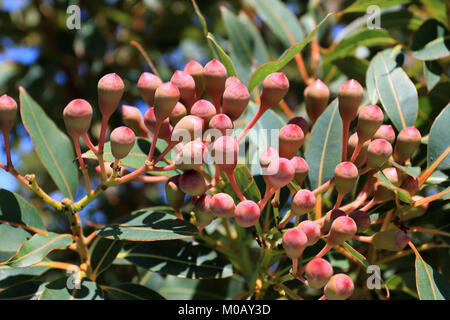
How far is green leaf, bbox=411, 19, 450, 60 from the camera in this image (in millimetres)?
1416

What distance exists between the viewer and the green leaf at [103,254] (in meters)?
1.28

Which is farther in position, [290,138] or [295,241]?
[290,138]

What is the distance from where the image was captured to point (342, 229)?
3.04ft

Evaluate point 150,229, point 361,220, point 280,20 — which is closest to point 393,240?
point 361,220

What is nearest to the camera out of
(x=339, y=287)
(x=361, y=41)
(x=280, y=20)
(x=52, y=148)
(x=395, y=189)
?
(x=339, y=287)

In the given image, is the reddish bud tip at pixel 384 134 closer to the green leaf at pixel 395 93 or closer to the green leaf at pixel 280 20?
the green leaf at pixel 395 93

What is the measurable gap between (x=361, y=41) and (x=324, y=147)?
519 millimetres

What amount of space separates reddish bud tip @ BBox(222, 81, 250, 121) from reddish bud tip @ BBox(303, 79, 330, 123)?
0.19 m

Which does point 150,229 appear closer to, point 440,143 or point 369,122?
point 369,122

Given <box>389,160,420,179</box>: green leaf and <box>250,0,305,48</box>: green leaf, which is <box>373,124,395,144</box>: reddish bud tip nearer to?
<box>389,160,420,179</box>: green leaf

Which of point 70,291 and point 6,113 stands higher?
point 6,113

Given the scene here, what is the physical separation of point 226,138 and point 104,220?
5.74 ft
